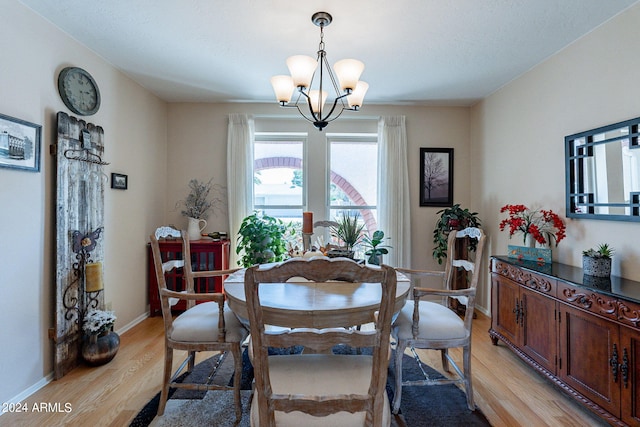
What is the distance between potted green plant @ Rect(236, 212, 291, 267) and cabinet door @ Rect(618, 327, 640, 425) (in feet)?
9.49

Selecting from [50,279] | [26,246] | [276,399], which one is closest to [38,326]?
[50,279]

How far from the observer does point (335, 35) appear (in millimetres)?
2410

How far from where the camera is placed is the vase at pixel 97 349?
2414 mm

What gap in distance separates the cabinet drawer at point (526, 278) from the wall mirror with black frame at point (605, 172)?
0.63 metres

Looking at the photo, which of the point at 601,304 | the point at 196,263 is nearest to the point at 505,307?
the point at 601,304

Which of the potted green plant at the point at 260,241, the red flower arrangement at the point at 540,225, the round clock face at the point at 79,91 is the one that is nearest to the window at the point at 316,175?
the potted green plant at the point at 260,241

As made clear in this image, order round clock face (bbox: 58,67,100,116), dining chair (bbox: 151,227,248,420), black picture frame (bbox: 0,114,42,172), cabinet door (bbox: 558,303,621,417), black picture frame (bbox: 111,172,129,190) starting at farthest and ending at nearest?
black picture frame (bbox: 111,172,129,190)
round clock face (bbox: 58,67,100,116)
black picture frame (bbox: 0,114,42,172)
dining chair (bbox: 151,227,248,420)
cabinet door (bbox: 558,303,621,417)

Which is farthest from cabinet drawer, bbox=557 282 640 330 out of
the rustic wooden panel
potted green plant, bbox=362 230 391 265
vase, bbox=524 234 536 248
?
the rustic wooden panel

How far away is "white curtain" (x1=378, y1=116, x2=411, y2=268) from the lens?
3.95 metres

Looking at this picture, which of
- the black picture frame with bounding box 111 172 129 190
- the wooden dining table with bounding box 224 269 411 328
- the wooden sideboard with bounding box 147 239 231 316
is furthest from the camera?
the wooden sideboard with bounding box 147 239 231 316

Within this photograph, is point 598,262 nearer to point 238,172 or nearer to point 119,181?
point 238,172

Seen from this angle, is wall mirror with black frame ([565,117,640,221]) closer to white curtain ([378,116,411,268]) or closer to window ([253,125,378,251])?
white curtain ([378,116,411,268])

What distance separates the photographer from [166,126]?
3.97 metres

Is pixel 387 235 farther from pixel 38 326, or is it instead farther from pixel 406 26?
pixel 38 326
